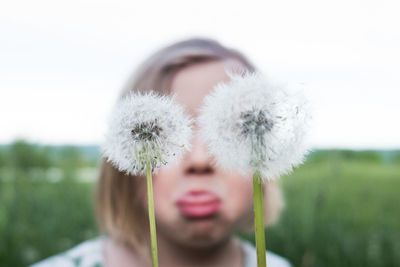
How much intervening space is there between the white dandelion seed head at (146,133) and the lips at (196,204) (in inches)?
31.0

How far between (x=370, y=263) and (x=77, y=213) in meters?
2.24

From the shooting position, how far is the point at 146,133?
0.40 metres

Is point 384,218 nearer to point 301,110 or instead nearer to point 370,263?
point 370,263

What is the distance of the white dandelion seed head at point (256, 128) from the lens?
0.35 m

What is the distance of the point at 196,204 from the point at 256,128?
864 mm

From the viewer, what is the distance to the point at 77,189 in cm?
420

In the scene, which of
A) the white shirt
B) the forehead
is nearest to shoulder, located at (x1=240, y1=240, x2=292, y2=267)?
the white shirt

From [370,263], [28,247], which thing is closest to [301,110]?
[370,263]

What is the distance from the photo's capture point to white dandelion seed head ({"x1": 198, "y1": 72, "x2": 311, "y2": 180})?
35cm

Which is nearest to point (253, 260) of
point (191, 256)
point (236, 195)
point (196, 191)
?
point (191, 256)

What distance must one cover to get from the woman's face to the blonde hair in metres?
0.07

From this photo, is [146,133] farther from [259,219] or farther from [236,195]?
[236,195]

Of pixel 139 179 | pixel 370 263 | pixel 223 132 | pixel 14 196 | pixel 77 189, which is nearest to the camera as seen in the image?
pixel 223 132

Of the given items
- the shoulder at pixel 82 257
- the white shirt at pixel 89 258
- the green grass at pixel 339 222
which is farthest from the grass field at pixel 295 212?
the shoulder at pixel 82 257
